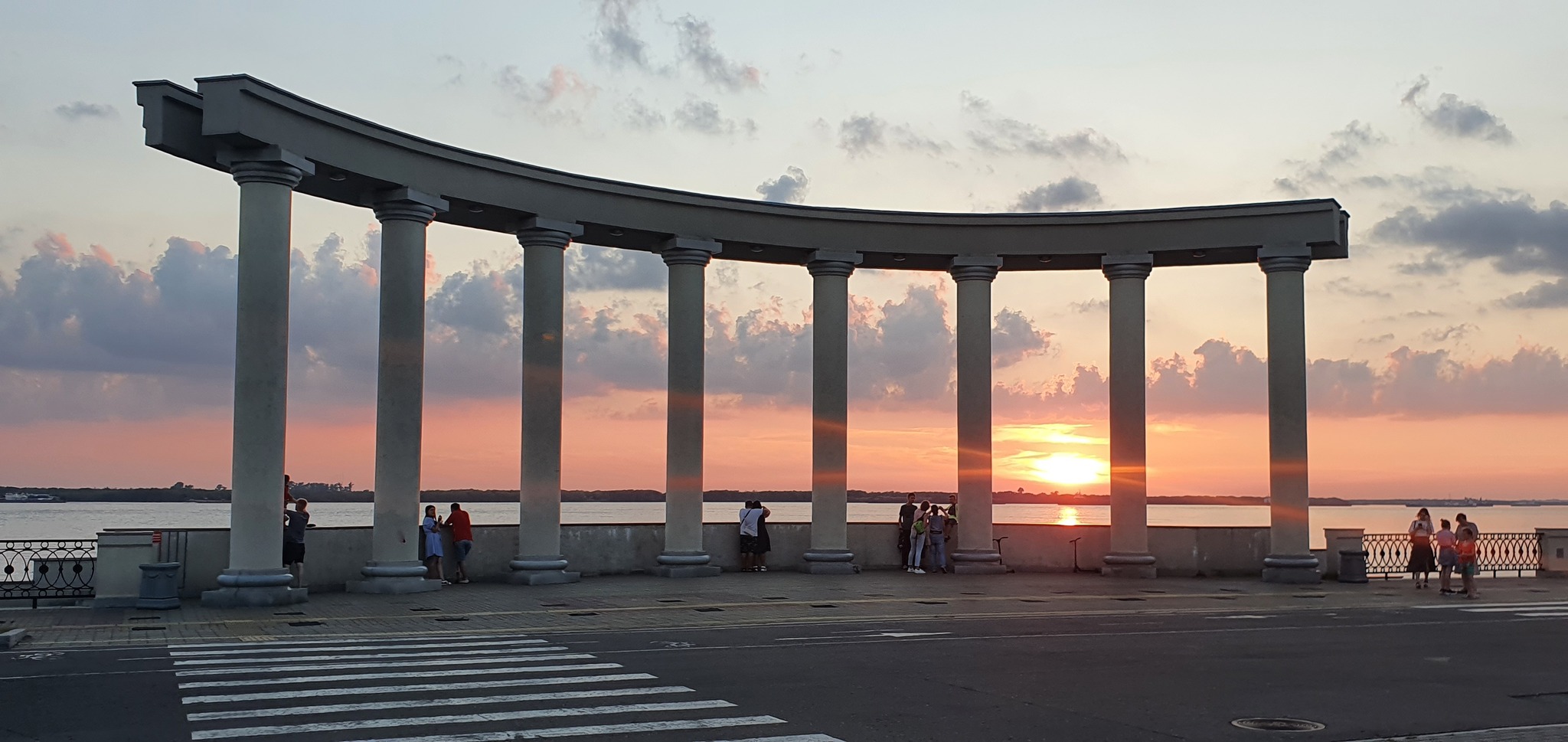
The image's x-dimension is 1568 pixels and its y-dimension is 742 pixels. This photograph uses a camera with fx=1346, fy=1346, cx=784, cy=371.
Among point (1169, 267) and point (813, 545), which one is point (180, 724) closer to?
point (813, 545)

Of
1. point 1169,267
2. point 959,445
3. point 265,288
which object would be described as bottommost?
point 959,445

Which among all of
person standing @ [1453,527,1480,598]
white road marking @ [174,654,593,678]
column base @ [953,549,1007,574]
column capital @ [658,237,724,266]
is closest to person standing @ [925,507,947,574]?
column base @ [953,549,1007,574]

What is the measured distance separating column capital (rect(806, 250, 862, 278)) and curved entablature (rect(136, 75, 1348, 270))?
196mm

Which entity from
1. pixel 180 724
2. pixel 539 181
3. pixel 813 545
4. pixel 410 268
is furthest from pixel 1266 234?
pixel 180 724

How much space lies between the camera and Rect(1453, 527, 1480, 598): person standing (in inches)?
1224

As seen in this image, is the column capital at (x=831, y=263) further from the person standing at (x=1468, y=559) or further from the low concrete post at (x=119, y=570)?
the low concrete post at (x=119, y=570)

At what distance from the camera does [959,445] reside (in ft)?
120

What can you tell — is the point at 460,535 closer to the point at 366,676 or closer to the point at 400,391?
the point at 400,391

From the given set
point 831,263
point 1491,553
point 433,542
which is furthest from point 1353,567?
point 433,542

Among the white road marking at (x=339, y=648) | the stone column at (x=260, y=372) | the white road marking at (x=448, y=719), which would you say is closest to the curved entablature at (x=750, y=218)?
the stone column at (x=260, y=372)

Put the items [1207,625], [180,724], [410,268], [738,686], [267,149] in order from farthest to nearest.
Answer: [410,268] < [267,149] < [1207,625] < [738,686] < [180,724]

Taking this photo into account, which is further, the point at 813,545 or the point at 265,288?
the point at 813,545

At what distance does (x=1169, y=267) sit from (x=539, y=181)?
17.6m

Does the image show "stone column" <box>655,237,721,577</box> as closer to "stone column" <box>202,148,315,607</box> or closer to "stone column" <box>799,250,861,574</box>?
"stone column" <box>799,250,861,574</box>
